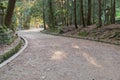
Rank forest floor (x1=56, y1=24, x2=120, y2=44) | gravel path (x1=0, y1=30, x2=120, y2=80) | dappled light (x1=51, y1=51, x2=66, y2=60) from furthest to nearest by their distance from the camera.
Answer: forest floor (x1=56, y1=24, x2=120, y2=44), dappled light (x1=51, y1=51, x2=66, y2=60), gravel path (x1=0, y1=30, x2=120, y2=80)

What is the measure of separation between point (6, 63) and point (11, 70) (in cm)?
107

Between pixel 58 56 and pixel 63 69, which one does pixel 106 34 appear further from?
pixel 63 69

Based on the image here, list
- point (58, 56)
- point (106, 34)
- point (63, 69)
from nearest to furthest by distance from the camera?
point (63, 69)
point (58, 56)
point (106, 34)

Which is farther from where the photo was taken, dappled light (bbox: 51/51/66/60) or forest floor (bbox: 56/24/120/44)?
forest floor (bbox: 56/24/120/44)

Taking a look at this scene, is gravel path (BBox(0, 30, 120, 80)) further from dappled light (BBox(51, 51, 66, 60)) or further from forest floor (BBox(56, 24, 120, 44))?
forest floor (BBox(56, 24, 120, 44))

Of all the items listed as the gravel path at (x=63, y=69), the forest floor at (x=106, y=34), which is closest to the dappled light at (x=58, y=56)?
the gravel path at (x=63, y=69)

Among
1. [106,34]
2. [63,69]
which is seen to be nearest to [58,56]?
[63,69]

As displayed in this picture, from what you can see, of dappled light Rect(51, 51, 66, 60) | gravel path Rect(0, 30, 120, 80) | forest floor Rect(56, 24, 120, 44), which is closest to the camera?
gravel path Rect(0, 30, 120, 80)

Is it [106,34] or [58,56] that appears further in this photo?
[106,34]

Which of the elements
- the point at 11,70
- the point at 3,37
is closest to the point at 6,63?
the point at 11,70

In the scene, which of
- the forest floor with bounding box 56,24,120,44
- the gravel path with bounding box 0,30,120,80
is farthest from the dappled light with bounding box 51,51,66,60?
the forest floor with bounding box 56,24,120,44

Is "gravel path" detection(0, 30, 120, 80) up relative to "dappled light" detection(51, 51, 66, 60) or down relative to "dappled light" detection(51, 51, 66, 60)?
up

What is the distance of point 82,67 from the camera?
8445 mm

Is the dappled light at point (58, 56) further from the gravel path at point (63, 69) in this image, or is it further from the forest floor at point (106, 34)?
the forest floor at point (106, 34)
